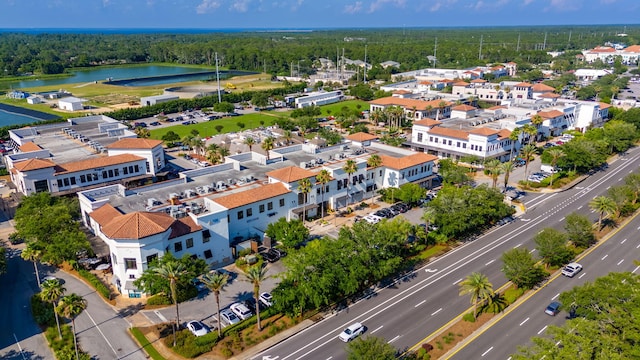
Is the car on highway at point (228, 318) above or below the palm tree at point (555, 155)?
below

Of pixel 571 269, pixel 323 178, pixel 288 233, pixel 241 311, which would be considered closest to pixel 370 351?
pixel 241 311

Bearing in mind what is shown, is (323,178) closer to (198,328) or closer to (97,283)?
(198,328)

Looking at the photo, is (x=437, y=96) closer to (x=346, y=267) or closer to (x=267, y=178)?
(x=267, y=178)

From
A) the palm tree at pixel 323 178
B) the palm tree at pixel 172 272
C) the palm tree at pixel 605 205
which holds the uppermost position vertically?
the palm tree at pixel 323 178

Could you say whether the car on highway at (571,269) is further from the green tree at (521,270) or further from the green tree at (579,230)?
the green tree at (579,230)

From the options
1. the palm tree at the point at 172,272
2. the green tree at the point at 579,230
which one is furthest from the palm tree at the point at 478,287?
the palm tree at the point at 172,272

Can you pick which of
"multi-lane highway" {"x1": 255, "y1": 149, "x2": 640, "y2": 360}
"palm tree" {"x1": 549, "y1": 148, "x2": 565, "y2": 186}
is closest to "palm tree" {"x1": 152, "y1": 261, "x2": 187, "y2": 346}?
"multi-lane highway" {"x1": 255, "y1": 149, "x2": 640, "y2": 360}

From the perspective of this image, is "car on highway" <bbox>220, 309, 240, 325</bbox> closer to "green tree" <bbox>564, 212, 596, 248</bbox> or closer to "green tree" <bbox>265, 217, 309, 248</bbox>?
"green tree" <bbox>265, 217, 309, 248</bbox>
